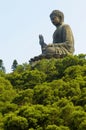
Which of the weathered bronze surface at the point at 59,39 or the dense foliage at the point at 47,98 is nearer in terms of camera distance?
the dense foliage at the point at 47,98

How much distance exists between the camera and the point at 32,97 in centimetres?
1867

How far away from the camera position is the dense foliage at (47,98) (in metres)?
16.1

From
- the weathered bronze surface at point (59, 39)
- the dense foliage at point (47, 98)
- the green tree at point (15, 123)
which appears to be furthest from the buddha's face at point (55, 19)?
the green tree at point (15, 123)

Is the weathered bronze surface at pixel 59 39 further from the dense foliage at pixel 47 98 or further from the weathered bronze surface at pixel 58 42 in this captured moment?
the dense foliage at pixel 47 98

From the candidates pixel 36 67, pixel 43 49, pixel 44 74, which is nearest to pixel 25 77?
pixel 44 74

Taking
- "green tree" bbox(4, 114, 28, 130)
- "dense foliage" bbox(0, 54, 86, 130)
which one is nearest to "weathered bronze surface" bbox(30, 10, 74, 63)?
"dense foliage" bbox(0, 54, 86, 130)

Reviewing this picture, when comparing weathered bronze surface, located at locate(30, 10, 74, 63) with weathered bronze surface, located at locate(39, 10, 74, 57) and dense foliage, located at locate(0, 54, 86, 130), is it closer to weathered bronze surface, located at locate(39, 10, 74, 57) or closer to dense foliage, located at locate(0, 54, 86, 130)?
weathered bronze surface, located at locate(39, 10, 74, 57)

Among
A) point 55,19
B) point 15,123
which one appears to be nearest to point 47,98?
point 15,123

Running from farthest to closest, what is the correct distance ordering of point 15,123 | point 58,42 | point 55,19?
point 58,42
point 55,19
point 15,123

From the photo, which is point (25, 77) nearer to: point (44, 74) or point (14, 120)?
point (44, 74)

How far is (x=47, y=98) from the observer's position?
18.3m

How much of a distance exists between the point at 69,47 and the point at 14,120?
12.0 m

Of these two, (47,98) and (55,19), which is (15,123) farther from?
(55,19)

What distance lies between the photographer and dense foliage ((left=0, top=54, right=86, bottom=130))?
16125mm
